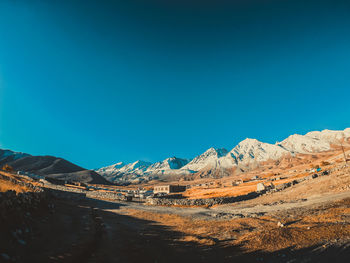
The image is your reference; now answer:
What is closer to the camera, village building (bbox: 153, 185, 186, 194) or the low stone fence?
the low stone fence

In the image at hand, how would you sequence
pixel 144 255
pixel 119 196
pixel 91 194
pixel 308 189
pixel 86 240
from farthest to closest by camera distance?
pixel 91 194
pixel 119 196
pixel 308 189
pixel 86 240
pixel 144 255

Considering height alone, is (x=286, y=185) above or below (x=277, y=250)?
above

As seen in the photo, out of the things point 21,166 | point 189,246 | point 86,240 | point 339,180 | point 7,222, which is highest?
point 21,166

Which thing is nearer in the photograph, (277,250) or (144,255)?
(277,250)

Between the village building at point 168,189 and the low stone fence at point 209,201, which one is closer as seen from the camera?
the low stone fence at point 209,201

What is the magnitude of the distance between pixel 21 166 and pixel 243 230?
252 m

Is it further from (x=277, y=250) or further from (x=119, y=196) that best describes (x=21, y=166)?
(x=277, y=250)

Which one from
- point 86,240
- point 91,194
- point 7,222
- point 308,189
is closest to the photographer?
point 7,222

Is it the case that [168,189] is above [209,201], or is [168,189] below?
above

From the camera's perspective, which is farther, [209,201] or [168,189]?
[168,189]

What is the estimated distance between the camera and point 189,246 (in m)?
13.5

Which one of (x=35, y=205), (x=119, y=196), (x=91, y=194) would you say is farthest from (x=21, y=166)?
(x=35, y=205)

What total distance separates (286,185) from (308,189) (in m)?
11.2

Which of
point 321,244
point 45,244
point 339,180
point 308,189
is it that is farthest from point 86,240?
point 339,180
